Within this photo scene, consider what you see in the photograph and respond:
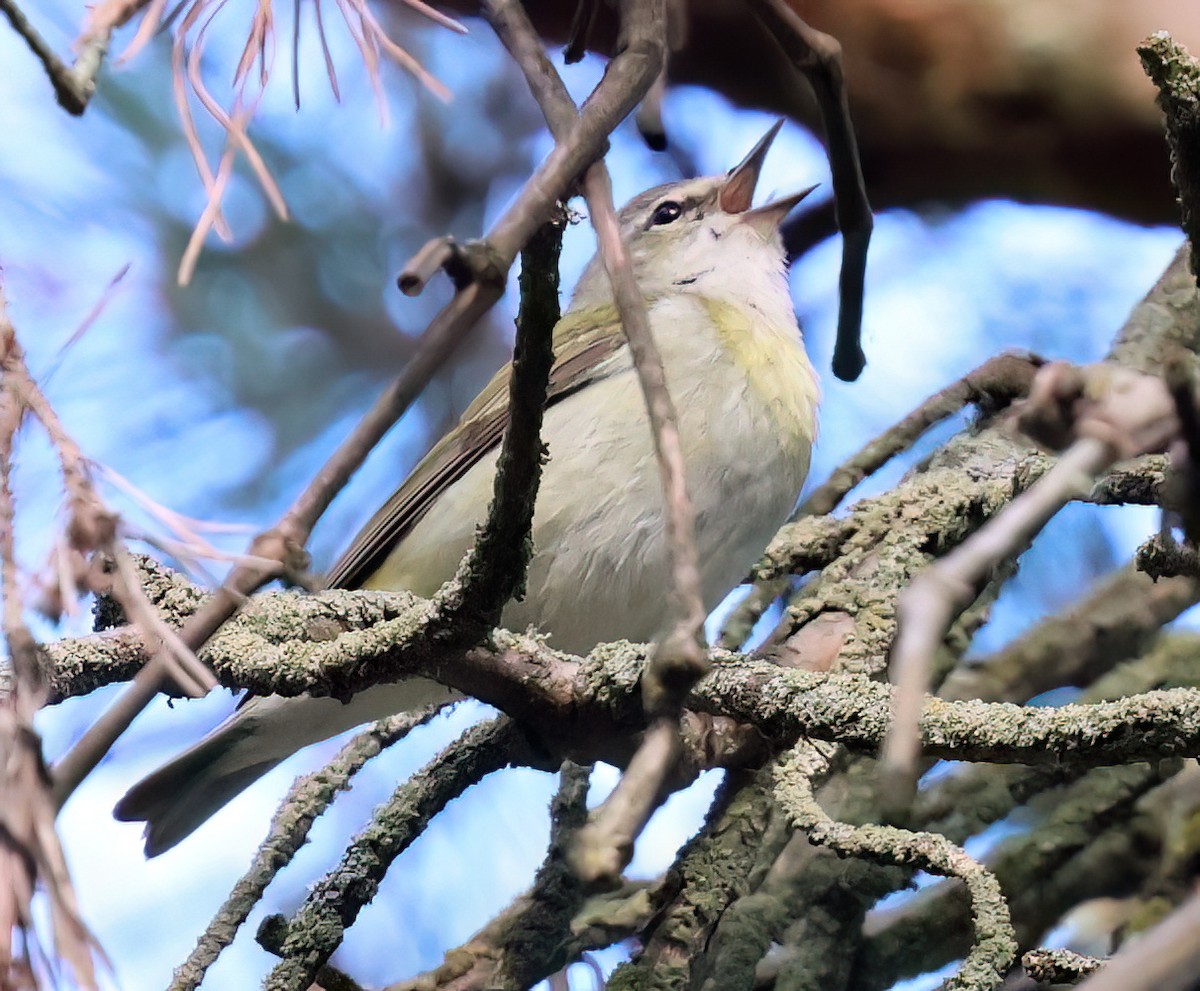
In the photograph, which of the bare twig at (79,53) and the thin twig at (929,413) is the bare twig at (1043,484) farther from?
the thin twig at (929,413)

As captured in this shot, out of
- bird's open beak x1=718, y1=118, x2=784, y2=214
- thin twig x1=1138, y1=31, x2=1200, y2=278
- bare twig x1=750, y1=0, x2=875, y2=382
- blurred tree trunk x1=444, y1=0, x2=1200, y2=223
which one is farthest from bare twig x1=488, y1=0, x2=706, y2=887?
bird's open beak x1=718, y1=118, x2=784, y2=214

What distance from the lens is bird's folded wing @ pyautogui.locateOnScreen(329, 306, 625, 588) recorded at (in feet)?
9.48

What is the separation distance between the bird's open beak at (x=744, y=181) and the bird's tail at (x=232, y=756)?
1721 mm

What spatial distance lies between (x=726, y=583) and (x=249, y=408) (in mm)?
1568

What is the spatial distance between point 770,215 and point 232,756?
1964mm

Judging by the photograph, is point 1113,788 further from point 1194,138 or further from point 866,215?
point 1194,138

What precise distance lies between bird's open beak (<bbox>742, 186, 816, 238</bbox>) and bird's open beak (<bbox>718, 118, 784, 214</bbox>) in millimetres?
72

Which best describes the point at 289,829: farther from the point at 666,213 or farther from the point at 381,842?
the point at 666,213

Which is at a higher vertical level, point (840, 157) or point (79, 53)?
point (840, 157)

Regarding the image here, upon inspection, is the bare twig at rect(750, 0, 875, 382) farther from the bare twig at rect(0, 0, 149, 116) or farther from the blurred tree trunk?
the blurred tree trunk

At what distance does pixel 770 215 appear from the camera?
11.9 feet

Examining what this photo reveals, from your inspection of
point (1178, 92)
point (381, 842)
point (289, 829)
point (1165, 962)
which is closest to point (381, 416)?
point (1165, 962)

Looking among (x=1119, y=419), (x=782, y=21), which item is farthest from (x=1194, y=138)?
(x=782, y=21)

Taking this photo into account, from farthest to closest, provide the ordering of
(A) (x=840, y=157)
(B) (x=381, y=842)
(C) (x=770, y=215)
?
1. (C) (x=770, y=215)
2. (B) (x=381, y=842)
3. (A) (x=840, y=157)
